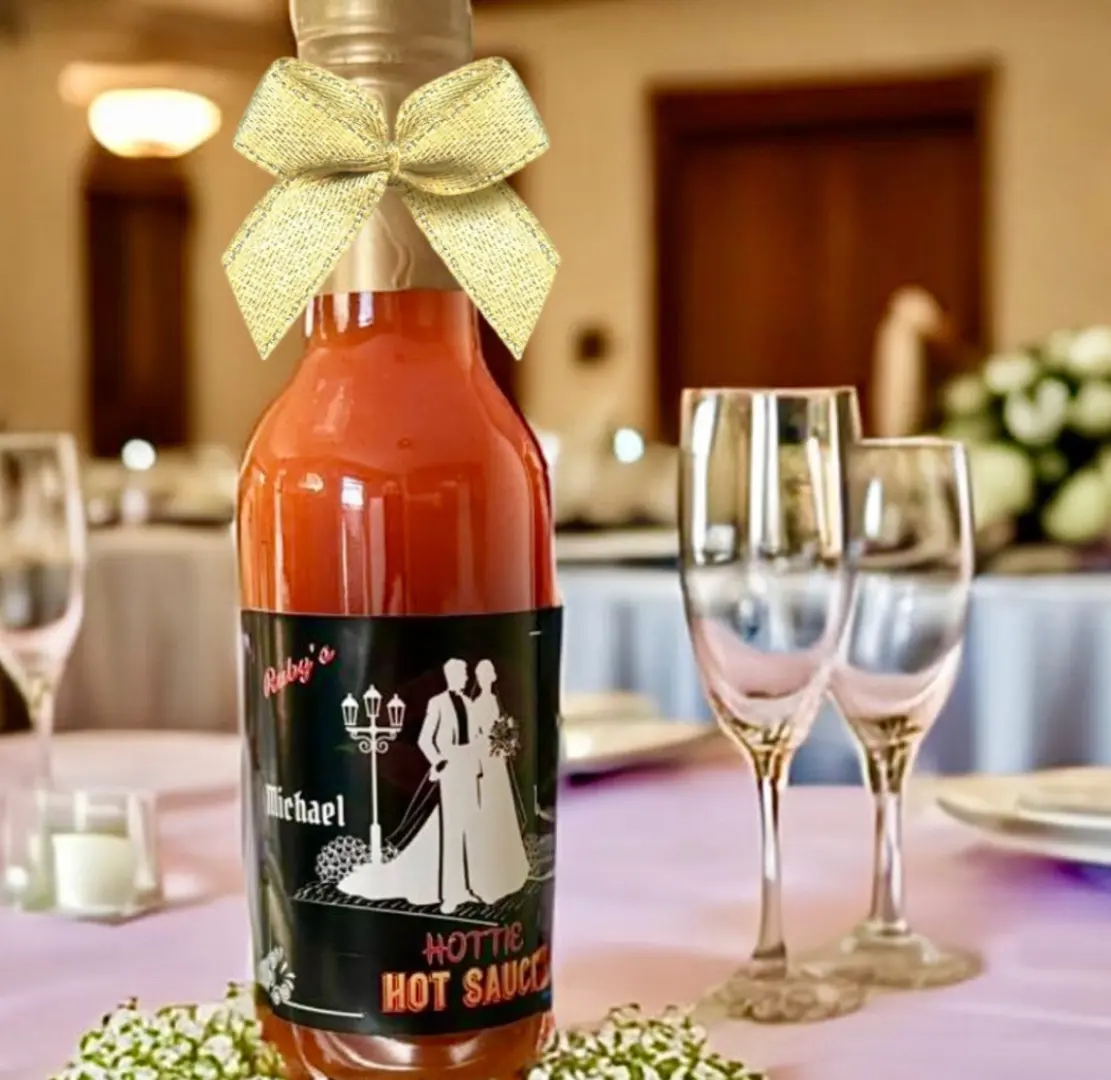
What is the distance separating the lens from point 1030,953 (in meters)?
0.69

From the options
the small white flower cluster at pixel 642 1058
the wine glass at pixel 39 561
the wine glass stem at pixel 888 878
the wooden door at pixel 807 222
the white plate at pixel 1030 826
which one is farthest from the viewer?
the wooden door at pixel 807 222

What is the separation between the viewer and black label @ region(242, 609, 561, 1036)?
19.7 inches

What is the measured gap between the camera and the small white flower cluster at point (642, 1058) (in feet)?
Result: 1.49

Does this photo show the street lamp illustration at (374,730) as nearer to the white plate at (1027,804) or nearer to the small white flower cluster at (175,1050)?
the small white flower cluster at (175,1050)

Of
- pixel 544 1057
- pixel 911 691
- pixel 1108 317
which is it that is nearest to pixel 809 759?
pixel 911 691

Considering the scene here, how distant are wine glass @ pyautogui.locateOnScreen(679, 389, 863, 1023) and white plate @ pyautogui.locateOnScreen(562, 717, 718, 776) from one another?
40 cm

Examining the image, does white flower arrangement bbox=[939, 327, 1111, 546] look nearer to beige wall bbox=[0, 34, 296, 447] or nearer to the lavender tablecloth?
the lavender tablecloth

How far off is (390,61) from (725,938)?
1.23ft

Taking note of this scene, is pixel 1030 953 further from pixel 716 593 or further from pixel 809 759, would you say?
pixel 809 759

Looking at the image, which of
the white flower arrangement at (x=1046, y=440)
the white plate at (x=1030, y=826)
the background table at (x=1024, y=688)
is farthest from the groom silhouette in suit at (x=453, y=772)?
the white flower arrangement at (x=1046, y=440)

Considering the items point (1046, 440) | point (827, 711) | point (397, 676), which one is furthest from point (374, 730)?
point (1046, 440)

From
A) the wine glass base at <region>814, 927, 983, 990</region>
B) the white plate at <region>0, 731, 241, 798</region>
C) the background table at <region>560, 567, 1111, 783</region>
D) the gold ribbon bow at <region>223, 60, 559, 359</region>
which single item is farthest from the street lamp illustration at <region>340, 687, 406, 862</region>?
the background table at <region>560, 567, 1111, 783</region>

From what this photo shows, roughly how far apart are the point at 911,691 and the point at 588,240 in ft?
17.1

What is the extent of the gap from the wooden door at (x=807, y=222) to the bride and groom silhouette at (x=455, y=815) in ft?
16.8
